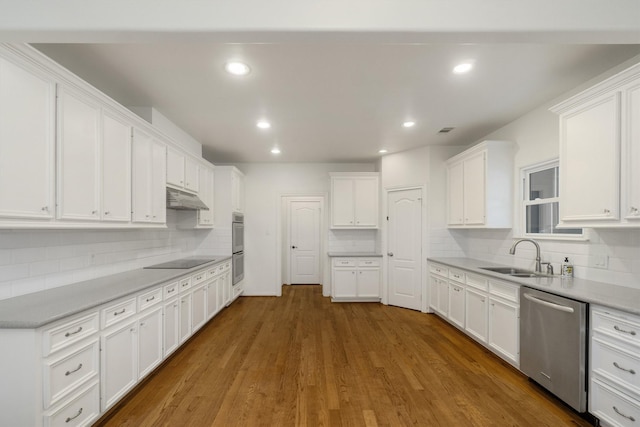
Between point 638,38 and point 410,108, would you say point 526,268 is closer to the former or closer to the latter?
point 410,108

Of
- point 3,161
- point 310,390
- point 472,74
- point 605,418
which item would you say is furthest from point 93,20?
point 605,418

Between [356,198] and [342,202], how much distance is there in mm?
281

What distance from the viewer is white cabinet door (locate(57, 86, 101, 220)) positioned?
1.91 m

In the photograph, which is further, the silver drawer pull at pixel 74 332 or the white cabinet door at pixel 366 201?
the white cabinet door at pixel 366 201

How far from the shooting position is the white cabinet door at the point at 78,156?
1.91m

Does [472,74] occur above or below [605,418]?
above

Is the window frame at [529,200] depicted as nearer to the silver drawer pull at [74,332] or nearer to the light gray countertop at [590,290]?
the light gray countertop at [590,290]

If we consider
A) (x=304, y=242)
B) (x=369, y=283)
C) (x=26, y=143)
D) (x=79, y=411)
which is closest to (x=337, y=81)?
(x=26, y=143)

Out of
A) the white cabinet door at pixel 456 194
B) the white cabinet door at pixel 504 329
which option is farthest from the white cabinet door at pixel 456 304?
the white cabinet door at pixel 456 194

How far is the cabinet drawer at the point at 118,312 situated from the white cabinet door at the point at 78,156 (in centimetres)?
69

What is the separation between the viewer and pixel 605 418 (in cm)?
192

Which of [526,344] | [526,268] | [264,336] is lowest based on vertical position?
[264,336]

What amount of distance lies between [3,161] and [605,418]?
158 inches

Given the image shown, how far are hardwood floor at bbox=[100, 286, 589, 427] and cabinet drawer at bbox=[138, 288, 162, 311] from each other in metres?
0.72
